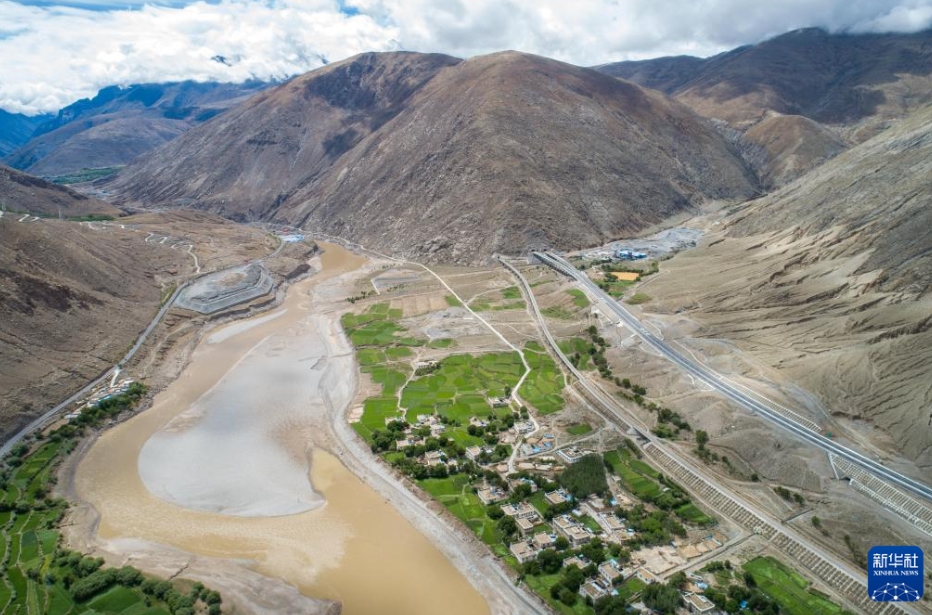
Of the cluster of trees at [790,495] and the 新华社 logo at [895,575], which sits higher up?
the cluster of trees at [790,495]

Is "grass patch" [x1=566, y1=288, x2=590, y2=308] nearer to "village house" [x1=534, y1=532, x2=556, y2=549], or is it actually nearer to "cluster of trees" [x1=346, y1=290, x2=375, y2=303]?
"cluster of trees" [x1=346, y1=290, x2=375, y2=303]

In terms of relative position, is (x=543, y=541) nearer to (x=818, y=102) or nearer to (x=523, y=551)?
(x=523, y=551)

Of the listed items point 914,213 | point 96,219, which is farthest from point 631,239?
point 96,219

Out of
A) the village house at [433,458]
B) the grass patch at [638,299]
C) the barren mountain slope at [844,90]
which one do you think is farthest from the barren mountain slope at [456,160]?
the village house at [433,458]

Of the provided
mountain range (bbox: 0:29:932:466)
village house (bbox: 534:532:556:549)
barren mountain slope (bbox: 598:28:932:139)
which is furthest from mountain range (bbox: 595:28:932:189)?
village house (bbox: 534:532:556:549)

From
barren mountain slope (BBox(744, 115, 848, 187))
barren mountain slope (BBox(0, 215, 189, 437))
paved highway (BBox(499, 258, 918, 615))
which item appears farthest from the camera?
barren mountain slope (BBox(744, 115, 848, 187))

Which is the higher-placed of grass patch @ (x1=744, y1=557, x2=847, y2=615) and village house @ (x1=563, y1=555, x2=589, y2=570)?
grass patch @ (x1=744, y1=557, x2=847, y2=615)

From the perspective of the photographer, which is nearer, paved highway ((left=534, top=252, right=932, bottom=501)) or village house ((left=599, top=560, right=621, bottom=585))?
village house ((left=599, top=560, right=621, bottom=585))

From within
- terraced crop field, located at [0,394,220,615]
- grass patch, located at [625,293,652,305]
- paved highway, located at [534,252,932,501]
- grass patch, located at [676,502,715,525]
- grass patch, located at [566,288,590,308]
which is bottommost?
terraced crop field, located at [0,394,220,615]

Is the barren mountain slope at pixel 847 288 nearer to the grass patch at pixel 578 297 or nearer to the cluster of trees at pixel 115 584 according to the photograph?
the grass patch at pixel 578 297
